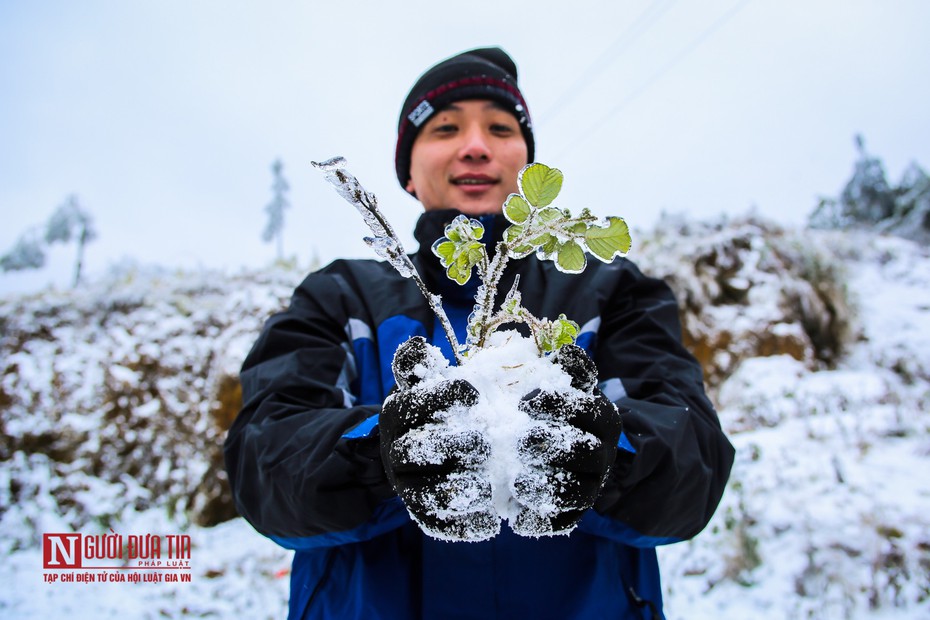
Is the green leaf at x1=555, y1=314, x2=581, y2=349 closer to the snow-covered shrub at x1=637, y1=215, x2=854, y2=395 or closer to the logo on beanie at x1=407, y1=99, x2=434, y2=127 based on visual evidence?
the logo on beanie at x1=407, y1=99, x2=434, y2=127

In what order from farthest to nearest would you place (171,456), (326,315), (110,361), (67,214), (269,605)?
(67,214) < (110,361) < (171,456) < (269,605) < (326,315)

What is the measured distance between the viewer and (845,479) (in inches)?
138

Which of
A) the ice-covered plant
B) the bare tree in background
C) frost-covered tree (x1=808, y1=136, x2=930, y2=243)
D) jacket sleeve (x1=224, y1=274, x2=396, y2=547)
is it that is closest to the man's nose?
jacket sleeve (x1=224, y1=274, x2=396, y2=547)

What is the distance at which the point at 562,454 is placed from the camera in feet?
2.66

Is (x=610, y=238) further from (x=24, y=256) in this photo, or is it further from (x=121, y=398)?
(x=24, y=256)

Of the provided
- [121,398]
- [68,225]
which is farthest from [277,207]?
[121,398]

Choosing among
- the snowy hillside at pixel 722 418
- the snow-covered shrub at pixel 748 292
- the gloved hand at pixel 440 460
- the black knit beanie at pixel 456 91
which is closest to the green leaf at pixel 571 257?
the gloved hand at pixel 440 460

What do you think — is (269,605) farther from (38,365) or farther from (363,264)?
(38,365)

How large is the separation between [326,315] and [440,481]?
95 centimetres

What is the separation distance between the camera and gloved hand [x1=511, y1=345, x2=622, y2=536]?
2.66 feet

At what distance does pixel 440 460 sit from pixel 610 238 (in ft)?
1.55

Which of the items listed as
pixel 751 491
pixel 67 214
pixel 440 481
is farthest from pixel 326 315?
pixel 67 214

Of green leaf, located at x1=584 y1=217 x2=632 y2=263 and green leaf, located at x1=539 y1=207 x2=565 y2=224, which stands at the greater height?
green leaf, located at x1=539 y1=207 x2=565 y2=224

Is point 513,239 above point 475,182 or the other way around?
the other way around
